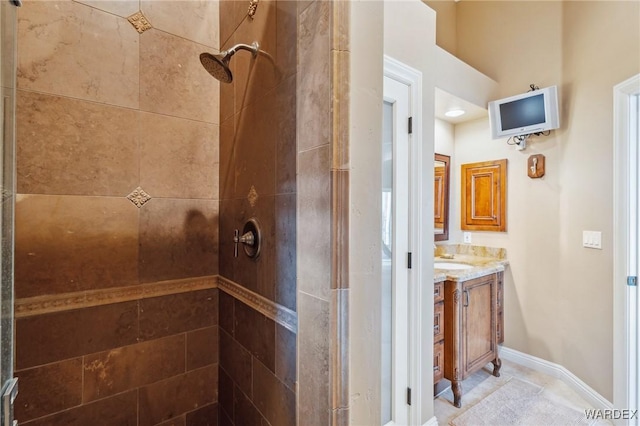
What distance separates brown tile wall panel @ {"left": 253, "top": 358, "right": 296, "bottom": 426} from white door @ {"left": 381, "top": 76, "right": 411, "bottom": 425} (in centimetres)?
77

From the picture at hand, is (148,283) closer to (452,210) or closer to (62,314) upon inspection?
(62,314)

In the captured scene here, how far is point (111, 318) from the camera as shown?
4.57 ft

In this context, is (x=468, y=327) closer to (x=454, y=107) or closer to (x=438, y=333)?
(x=438, y=333)

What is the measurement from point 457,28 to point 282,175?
3.40 m

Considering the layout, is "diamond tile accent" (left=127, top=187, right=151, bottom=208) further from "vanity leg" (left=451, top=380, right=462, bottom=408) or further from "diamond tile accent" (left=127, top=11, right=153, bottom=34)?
"vanity leg" (left=451, top=380, right=462, bottom=408)

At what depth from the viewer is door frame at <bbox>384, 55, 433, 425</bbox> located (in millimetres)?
1731

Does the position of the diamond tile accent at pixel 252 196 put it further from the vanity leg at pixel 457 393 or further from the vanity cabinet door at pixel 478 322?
the vanity leg at pixel 457 393

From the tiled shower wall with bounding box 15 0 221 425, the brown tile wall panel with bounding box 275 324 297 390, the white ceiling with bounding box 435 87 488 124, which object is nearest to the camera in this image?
the brown tile wall panel with bounding box 275 324 297 390

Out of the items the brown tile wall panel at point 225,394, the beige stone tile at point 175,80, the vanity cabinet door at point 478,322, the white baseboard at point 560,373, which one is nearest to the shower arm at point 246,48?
the beige stone tile at point 175,80

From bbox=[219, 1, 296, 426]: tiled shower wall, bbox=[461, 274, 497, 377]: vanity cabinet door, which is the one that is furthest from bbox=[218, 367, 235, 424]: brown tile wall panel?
bbox=[461, 274, 497, 377]: vanity cabinet door

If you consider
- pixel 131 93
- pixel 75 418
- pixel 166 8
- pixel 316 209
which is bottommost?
pixel 75 418

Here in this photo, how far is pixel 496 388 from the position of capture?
93.5 inches

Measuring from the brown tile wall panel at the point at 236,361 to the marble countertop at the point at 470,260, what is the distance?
53.1 inches

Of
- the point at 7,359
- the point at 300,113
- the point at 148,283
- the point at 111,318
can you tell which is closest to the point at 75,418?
the point at 111,318
